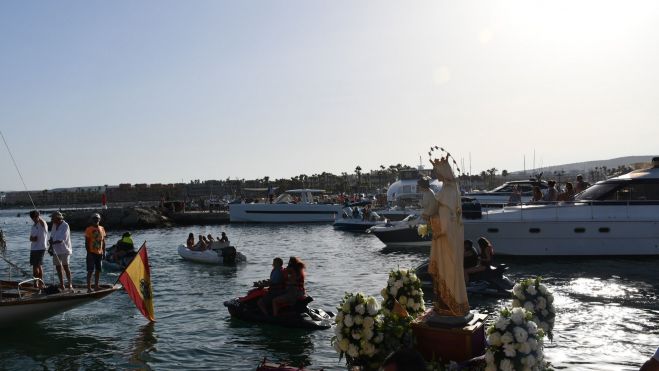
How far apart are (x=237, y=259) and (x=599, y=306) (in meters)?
16.8

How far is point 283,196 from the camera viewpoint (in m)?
64.1

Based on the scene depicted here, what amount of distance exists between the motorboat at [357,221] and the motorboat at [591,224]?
20330mm

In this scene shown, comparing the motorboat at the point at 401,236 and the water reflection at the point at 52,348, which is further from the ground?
the motorboat at the point at 401,236

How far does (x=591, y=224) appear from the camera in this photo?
25.0m

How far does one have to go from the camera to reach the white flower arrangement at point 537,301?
8.88 metres

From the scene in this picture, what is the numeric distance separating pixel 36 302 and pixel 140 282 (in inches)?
97.5

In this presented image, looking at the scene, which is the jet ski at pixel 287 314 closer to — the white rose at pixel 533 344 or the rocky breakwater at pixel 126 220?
the white rose at pixel 533 344

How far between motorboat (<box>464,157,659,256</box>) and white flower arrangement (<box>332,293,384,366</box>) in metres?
19.2

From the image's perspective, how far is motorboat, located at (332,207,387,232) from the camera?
46.8m

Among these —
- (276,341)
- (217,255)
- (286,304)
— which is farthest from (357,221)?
(276,341)

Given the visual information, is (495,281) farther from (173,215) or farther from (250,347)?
(173,215)

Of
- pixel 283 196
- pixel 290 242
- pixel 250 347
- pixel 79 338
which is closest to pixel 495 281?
pixel 250 347

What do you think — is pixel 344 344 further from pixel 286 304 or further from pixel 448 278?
pixel 286 304

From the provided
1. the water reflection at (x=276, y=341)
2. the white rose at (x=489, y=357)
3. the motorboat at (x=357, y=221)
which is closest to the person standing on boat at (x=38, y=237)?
the water reflection at (x=276, y=341)
